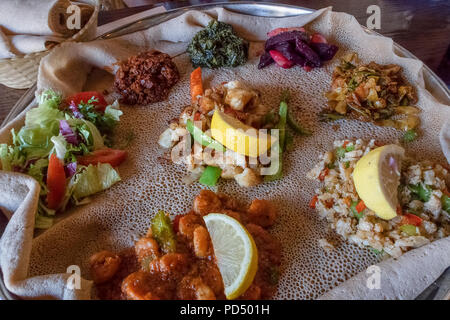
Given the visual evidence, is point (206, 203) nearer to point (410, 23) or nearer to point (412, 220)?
point (412, 220)

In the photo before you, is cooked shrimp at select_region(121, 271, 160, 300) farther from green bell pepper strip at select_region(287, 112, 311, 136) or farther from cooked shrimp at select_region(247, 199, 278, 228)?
green bell pepper strip at select_region(287, 112, 311, 136)

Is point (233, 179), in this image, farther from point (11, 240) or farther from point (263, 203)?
point (11, 240)

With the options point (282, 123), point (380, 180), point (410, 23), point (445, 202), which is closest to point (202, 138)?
point (282, 123)

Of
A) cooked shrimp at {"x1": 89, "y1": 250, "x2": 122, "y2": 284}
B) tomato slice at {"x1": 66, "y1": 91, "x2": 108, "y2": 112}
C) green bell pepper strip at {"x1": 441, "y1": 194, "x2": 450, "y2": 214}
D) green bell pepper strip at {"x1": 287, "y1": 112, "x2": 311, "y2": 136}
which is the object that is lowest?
cooked shrimp at {"x1": 89, "y1": 250, "x2": 122, "y2": 284}

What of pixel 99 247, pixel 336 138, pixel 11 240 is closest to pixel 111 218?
pixel 99 247

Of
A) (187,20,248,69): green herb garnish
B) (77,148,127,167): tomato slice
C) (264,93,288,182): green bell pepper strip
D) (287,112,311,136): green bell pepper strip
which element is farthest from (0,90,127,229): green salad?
(287,112,311,136): green bell pepper strip

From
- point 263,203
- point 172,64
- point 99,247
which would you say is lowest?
point 99,247
